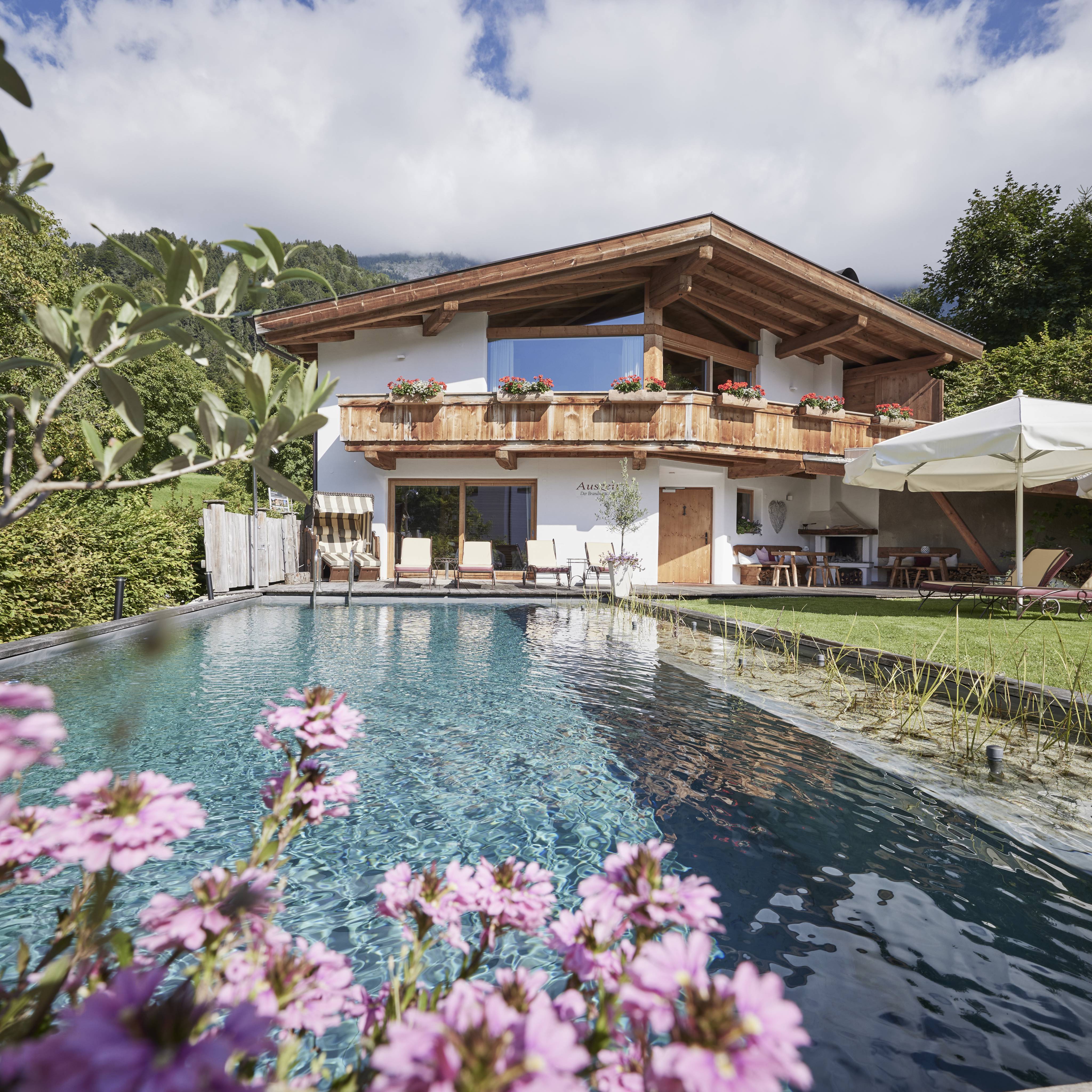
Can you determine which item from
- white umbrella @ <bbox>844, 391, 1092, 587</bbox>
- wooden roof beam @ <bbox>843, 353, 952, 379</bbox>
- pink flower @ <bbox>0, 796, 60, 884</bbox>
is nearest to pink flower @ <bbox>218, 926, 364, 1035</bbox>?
pink flower @ <bbox>0, 796, 60, 884</bbox>

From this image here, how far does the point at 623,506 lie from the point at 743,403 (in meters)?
3.41

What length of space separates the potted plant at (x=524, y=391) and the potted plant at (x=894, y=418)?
805 cm

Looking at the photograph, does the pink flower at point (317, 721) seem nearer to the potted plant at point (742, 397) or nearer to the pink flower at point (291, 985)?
the pink flower at point (291, 985)

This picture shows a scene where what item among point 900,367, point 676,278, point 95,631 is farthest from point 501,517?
point 900,367

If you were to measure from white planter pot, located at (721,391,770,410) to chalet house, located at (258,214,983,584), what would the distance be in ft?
0.58

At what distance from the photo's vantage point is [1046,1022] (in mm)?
1696

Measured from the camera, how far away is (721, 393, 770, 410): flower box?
13.3 meters

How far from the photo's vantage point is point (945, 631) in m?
6.73

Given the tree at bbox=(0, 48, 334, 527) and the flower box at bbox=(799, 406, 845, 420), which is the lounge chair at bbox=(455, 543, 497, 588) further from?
the tree at bbox=(0, 48, 334, 527)

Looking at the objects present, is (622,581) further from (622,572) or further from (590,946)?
(590,946)

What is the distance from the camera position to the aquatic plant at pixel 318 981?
1.44 feet

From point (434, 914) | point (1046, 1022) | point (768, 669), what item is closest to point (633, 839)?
point (1046, 1022)

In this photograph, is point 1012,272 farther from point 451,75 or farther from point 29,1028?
point 29,1028

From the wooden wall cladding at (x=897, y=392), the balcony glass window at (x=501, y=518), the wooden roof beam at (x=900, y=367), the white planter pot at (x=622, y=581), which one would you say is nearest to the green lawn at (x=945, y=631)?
the white planter pot at (x=622, y=581)
